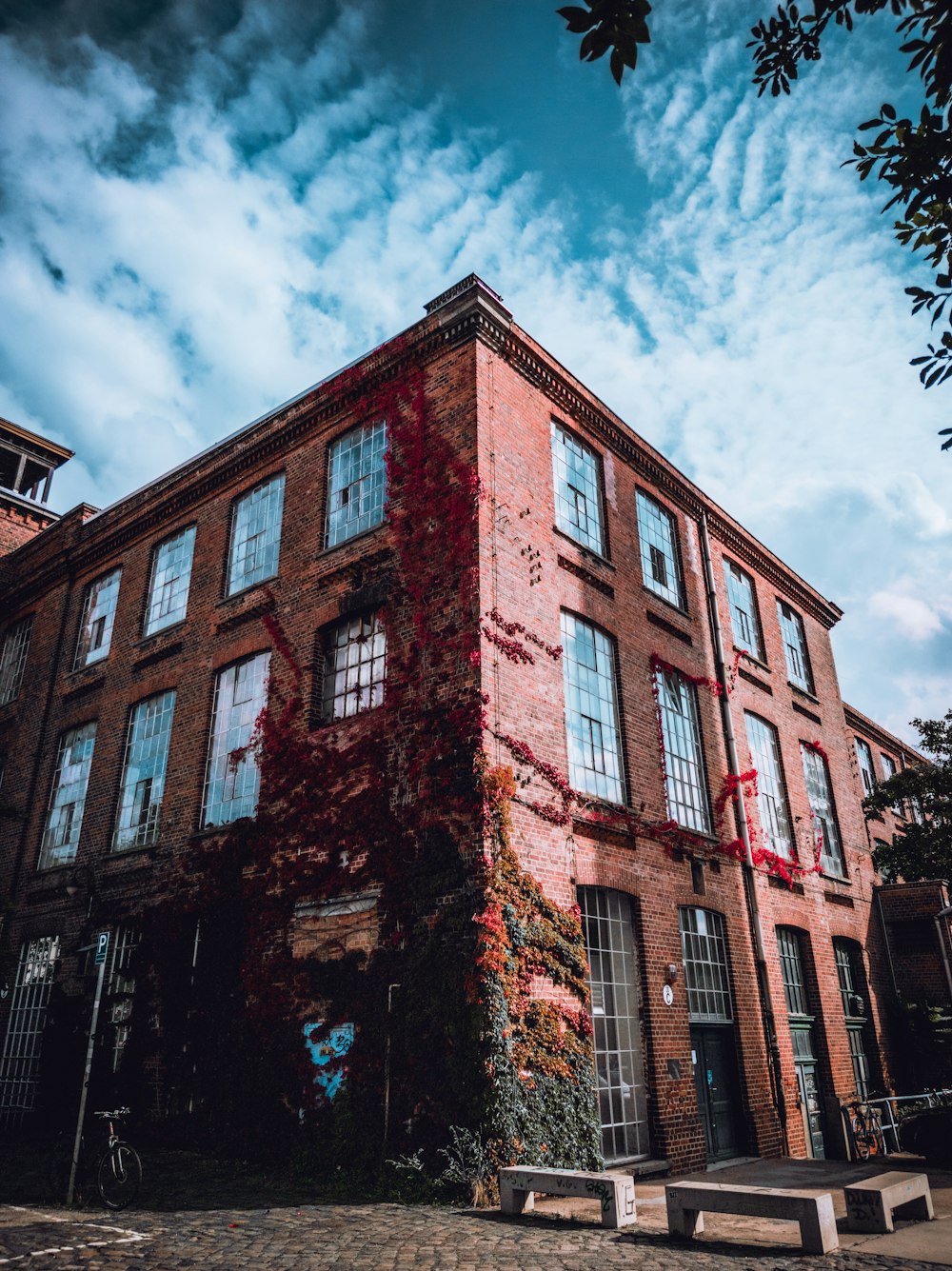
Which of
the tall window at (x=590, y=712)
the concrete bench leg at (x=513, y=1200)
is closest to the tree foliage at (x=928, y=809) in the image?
the tall window at (x=590, y=712)

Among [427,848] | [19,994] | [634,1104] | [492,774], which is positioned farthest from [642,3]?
[19,994]

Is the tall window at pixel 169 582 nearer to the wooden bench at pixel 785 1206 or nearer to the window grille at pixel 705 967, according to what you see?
the window grille at pixel 705 967

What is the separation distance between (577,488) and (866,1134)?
403 inches

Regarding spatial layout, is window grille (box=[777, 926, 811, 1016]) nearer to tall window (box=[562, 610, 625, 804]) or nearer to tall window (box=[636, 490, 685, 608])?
tall window (box=[562, 610, 625, 804])

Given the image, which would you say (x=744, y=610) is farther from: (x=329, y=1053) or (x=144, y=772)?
(x=329, y=1053)

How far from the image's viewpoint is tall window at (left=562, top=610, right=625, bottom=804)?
11922 mm

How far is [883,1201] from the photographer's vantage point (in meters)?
7.08

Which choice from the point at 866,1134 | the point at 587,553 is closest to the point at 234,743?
the point at 587,553

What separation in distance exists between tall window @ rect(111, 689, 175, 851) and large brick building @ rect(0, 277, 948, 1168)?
8 cm

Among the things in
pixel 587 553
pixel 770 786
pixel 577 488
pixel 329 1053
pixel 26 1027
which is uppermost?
pixel 577 488

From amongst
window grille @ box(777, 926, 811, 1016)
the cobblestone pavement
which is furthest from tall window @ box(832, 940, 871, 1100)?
the cobblestone pavement

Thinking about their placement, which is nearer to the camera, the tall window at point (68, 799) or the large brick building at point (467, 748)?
the large brick building at point (467, 748)

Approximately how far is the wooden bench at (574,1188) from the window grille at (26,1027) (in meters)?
9.46

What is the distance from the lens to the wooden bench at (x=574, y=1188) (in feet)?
24.3
